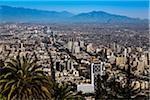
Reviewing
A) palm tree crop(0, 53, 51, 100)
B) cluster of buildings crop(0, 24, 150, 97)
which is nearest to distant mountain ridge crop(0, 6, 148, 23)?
cluster of buildings crop(0, 24, 150, 97)

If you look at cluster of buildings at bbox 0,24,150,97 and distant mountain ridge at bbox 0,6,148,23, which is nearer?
cluster of buildings at bbox 0,24,150,97

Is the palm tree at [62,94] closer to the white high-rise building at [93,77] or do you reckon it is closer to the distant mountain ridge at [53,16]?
the white high-rise building at [93,77]

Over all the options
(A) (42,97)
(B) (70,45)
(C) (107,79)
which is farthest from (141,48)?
(A) (42,97)

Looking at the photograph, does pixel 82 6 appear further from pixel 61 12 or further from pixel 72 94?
pixel 72 94

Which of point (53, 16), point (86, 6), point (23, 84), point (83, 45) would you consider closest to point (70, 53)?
point (83, 45)

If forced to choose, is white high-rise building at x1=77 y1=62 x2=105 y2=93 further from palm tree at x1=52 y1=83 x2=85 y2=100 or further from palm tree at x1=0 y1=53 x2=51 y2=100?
palm tree at x1=0 y1=53 x2=51 y2=100
